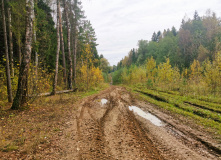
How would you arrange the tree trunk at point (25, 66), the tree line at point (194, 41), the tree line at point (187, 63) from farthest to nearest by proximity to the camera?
the tree line at point (194, 41) → the tree line at point (187, 63) → the tree trunk at point (25, 66)

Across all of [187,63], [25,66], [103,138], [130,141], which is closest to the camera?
[130,141]

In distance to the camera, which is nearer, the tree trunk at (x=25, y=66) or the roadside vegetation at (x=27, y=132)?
the roadside vegetation at (x=27, y=132)

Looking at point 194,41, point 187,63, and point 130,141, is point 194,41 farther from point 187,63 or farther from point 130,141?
point 130,141

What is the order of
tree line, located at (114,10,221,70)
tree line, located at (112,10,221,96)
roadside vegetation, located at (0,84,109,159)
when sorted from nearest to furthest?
roadside vegetation, located at (0,84,109,159), tree line, located at (112,10,221,96), tree line, located at (114,10,221,70)

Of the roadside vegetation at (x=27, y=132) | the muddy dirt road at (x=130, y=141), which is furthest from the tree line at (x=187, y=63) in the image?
the roadside vegetation at (x=27, y=132)

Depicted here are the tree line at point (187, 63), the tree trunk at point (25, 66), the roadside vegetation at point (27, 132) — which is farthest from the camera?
the tree line at point (187, 63)

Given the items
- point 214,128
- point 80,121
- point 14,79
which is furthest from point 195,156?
point 14,79

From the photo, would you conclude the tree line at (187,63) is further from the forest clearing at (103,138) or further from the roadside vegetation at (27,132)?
the roadside vegetation at (27,132)

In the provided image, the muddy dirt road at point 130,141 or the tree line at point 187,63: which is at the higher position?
the tree line at point 187,63

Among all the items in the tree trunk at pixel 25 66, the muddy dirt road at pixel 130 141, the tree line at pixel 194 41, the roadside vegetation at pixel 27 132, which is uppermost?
the tree line at pixel 194 41

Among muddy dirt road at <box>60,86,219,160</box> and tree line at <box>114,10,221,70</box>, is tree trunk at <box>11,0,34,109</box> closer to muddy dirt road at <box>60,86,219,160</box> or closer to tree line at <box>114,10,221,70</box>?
muddy dirt road at <box>60,86,219,160</box>

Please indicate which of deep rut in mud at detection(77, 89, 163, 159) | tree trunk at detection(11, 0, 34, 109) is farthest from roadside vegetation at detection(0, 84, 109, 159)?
deep rut in mud at detection(77, 89, 163, 159)

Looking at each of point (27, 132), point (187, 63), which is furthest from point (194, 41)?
point (27, 132)

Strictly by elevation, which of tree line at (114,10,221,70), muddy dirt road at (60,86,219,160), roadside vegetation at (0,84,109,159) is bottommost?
muddy dirt road at (60,86,219,160)
